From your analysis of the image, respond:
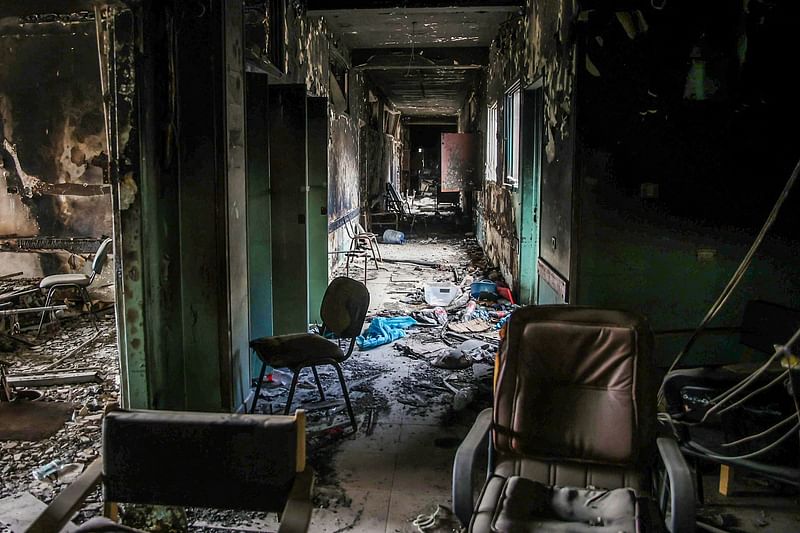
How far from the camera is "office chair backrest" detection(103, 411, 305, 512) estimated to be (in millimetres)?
2057

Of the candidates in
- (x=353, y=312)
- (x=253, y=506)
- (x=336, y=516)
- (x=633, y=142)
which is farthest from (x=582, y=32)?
(x=253, y=506)

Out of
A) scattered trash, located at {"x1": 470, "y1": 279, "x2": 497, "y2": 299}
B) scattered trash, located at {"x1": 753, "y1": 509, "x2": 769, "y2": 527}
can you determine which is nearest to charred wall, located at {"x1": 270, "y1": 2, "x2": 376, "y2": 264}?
scattered trash, located at {"x1": 470, "y1": 279, "x2": 497, "y2": 299}

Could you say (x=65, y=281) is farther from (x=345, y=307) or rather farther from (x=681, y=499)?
(x=681, y=499)

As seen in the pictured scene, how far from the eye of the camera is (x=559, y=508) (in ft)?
7.44

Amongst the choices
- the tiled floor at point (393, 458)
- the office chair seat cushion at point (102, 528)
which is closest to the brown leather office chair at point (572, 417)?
the tiled floor at point (393, 458)

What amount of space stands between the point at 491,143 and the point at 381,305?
4.12 m

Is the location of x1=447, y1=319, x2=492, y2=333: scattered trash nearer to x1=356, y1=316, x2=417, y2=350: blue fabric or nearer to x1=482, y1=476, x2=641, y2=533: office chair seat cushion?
x1=356, y1=316, x2=417, y2=350: blue fabric

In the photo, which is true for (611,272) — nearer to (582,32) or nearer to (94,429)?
(582,32)

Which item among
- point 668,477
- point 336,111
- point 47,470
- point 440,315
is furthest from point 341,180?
point 668,477

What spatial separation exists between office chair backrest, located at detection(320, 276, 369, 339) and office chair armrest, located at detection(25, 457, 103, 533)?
2042 mm

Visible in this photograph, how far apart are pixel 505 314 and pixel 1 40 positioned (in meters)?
5.94

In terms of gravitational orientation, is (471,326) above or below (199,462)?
below

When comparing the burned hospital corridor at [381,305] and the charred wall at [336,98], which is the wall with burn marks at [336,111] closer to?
the charred wall at [336,98]

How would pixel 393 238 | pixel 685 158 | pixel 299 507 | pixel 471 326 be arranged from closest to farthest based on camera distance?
1. pixel 299 507
2. pixel 685 158
3. pixel 471 326
4. pixel 393 238
